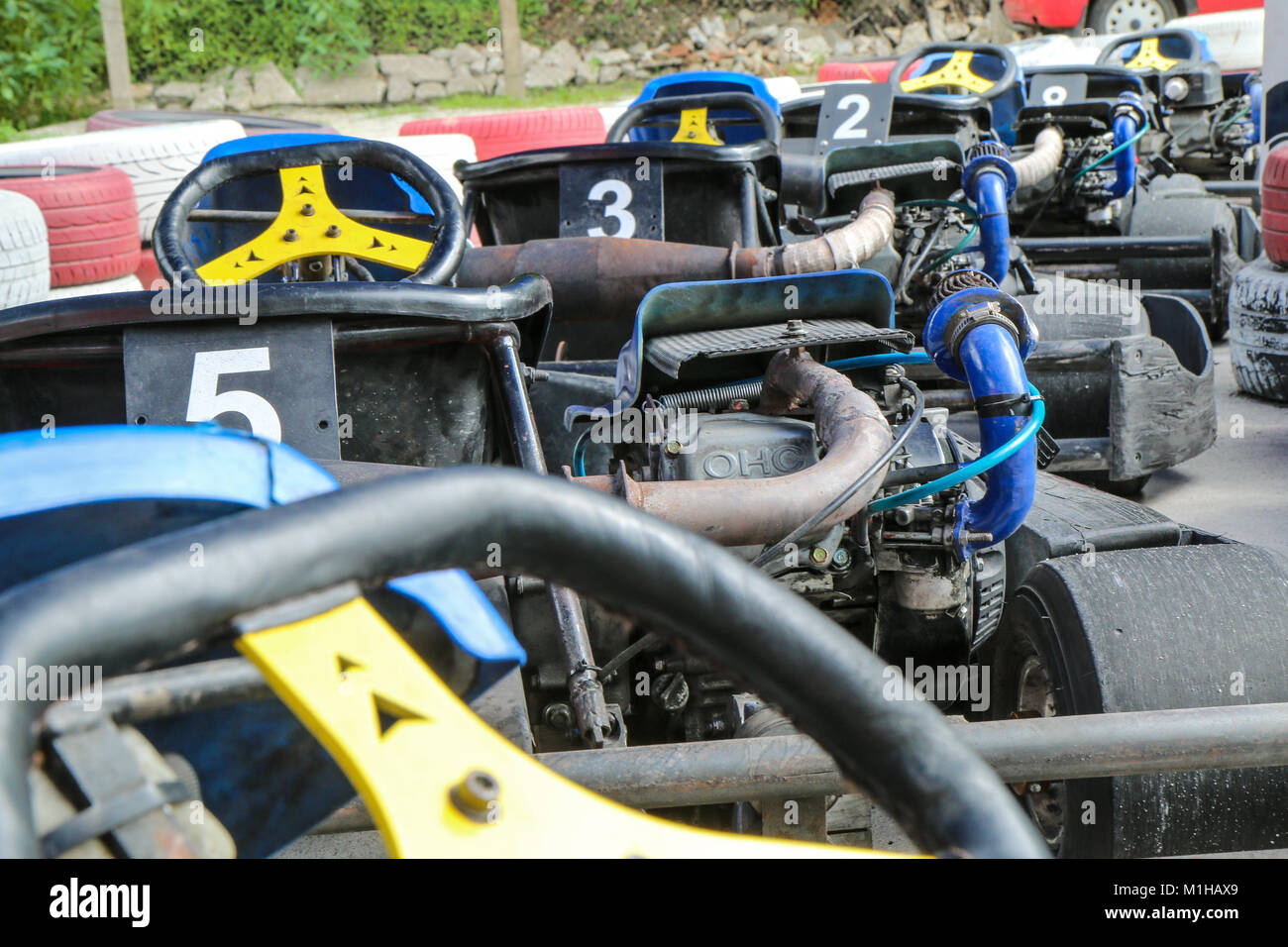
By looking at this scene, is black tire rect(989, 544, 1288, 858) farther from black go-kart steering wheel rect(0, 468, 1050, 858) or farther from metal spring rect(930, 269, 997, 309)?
A: black go-kart steering wheel rect(0, 468, 1050, 858)

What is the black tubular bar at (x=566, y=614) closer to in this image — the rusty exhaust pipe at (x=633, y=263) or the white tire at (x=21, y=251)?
the rusty exhaust pipe at (x=633, y=263)

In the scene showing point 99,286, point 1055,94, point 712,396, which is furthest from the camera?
point 1055,94

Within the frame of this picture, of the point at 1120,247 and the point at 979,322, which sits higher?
the point at 979,322

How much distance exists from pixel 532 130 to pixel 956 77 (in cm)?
239

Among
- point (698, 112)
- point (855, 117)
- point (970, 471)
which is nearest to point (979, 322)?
point (970, 471)

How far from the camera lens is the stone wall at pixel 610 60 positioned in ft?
37.8

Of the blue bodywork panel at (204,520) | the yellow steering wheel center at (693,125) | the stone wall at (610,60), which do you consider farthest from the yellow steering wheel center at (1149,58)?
the blue bodywork panel at (204,520)

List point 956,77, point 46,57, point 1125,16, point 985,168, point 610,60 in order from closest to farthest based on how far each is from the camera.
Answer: point 985,168
point 956,77
point 46,57
point 1125,16
point 610,60

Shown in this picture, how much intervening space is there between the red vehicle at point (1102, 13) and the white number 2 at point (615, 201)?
425 inches

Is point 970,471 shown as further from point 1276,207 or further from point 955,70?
point 955,70

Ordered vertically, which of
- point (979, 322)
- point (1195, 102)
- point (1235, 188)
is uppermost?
point (1195, 102)

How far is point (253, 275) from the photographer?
249cm

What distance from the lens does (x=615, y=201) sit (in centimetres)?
309

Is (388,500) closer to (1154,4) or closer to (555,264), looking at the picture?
(555,264)
